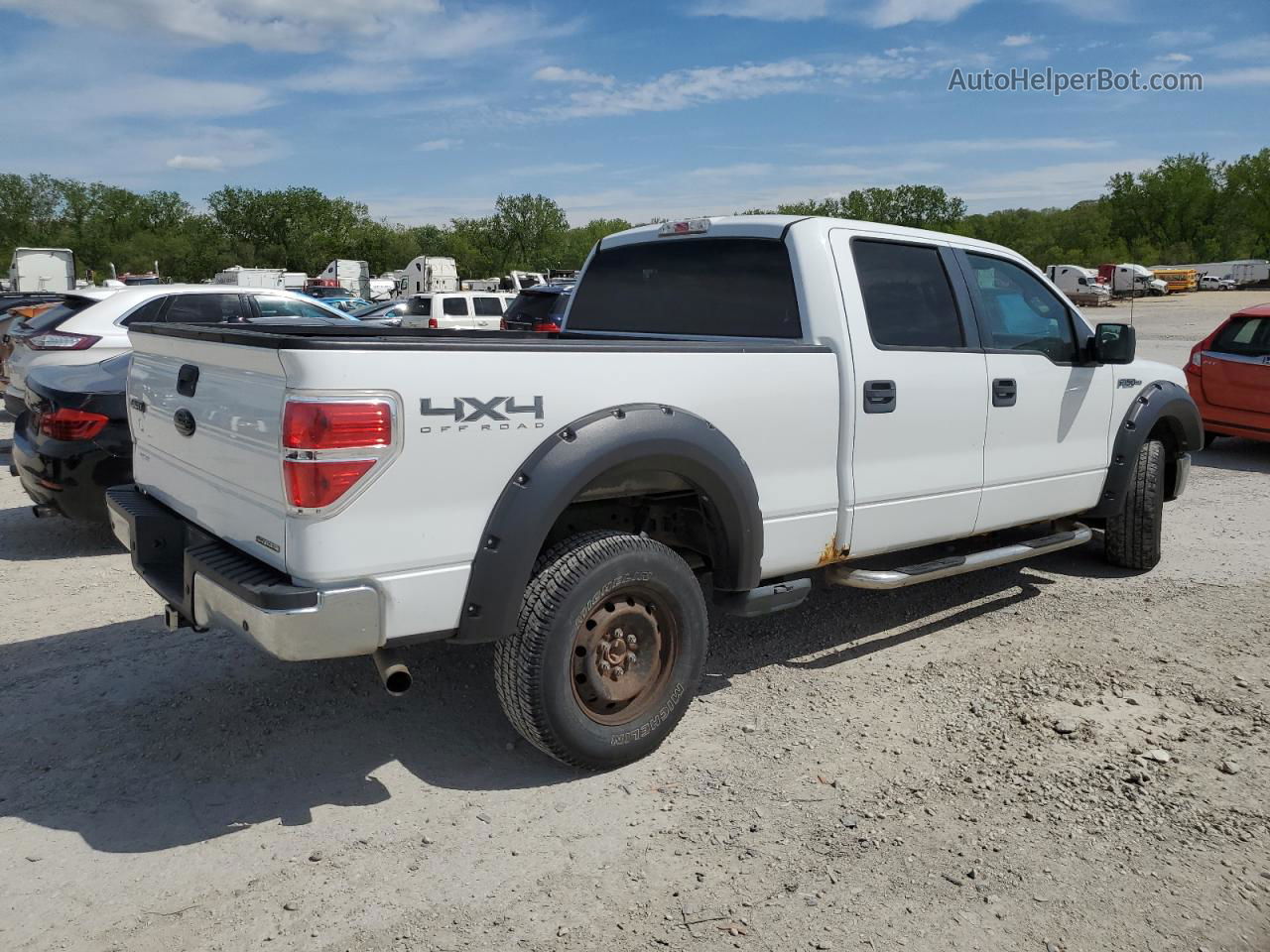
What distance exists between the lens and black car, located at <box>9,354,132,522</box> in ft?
20.8

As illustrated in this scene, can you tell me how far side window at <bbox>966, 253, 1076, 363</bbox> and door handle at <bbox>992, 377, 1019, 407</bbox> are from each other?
0.17 m

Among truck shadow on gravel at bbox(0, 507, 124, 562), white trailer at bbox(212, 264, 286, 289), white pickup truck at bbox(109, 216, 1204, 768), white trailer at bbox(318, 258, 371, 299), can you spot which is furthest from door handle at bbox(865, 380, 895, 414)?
white trailer at bbox(318, 258, 371, 299)

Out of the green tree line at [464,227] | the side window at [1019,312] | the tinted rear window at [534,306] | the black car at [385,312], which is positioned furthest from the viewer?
the green tree line at [464,227]

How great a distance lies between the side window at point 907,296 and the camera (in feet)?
14.7

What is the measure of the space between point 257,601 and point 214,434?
73 centimetres

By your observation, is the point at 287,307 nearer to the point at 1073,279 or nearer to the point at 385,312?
the point at 385,312

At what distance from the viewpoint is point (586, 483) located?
135 inches

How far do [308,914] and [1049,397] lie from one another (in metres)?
4.16

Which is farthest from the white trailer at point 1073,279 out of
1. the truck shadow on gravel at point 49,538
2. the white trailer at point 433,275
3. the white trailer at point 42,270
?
the truck shadow on gravel at point 49,538

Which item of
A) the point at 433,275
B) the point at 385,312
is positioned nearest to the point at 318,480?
the point at 385,312

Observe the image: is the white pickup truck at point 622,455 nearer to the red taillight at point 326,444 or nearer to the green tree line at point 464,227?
the red taillight at point 326,444

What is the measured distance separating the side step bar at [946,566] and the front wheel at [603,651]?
0.93 meters

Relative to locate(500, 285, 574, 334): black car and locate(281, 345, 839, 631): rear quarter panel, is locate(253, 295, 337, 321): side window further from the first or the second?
locate(281, 345, 839, 631): rear quarter panel

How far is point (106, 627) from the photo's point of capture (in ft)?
17.3
